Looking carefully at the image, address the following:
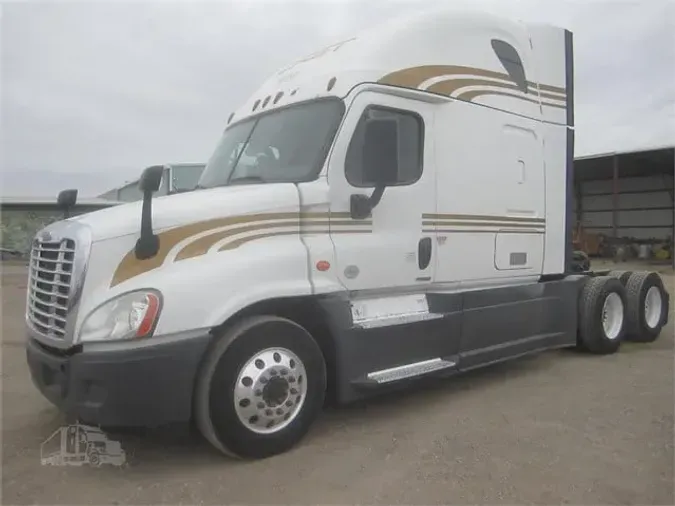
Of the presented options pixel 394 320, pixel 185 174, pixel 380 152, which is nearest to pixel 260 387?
pixel 394 320

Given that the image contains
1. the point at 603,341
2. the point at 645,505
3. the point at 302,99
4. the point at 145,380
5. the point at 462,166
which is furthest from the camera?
the point at 603,341

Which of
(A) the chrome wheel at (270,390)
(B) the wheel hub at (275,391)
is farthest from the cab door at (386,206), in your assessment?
(B) the wheel hub at (275,391)

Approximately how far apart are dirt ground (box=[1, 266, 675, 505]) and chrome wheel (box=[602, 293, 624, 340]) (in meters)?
1.83

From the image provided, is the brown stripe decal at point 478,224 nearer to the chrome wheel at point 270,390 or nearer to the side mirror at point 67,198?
the chrome wheel at point 270,390

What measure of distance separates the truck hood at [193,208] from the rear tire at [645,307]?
578cm

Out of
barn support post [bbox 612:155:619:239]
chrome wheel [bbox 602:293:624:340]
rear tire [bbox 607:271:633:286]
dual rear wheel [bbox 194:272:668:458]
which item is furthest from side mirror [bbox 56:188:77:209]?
barn support post [bbox 612:155:619:239]

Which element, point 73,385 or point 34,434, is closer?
point 73,385

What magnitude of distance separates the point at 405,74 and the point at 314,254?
195cm

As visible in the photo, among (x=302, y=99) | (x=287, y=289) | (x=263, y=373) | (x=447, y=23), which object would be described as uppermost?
(x=447, y=23)

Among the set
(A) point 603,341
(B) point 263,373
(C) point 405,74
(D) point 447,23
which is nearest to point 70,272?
(B) point 263,373

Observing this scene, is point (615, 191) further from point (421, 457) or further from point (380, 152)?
point (421, 457)

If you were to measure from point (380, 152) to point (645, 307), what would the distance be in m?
5.56

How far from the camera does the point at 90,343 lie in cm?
392

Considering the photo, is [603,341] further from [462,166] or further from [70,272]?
[70,272]
